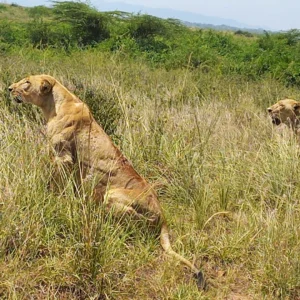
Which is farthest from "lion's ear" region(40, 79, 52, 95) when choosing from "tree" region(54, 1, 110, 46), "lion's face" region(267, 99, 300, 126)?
"tree" region(54, 1, 110, 46)

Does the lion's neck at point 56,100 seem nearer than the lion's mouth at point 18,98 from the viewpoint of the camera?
Yes

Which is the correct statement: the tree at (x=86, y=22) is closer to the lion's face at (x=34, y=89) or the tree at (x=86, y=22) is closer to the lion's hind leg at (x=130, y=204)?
the lion's face at (x=34, y=89)

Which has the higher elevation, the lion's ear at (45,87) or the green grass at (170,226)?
the lion's ear at (45,87)

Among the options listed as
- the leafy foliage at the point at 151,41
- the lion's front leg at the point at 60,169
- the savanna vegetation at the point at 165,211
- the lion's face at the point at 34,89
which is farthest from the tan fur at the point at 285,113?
the leafy foliage at the point at 151,41

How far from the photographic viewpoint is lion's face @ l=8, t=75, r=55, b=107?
15.6ft

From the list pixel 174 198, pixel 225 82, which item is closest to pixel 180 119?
pixel 174 198

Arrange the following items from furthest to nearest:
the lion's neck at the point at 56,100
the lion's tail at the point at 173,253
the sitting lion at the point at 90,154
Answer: the lion's neck at the point at 56,100 → the sitting lion at the point at 90,154 → the lion's tail at the point at 173,253

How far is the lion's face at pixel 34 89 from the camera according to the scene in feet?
15.6

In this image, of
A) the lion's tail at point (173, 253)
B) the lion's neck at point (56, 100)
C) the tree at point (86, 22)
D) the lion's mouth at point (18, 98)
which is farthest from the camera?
the tree at point (86, 22)

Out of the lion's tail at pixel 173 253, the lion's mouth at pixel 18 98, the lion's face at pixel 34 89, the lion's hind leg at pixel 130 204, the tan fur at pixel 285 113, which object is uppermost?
the lion's face at pixel 34 89

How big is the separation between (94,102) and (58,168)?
2522 mm

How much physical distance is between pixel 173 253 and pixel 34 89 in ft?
7.22

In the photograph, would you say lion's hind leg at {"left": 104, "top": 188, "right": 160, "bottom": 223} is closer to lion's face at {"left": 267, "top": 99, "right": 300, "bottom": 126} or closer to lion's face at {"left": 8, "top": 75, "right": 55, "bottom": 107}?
lion's face at {"left": 8, "top": 75, "right": 55, "bottom": 107}

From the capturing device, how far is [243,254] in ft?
12.9
